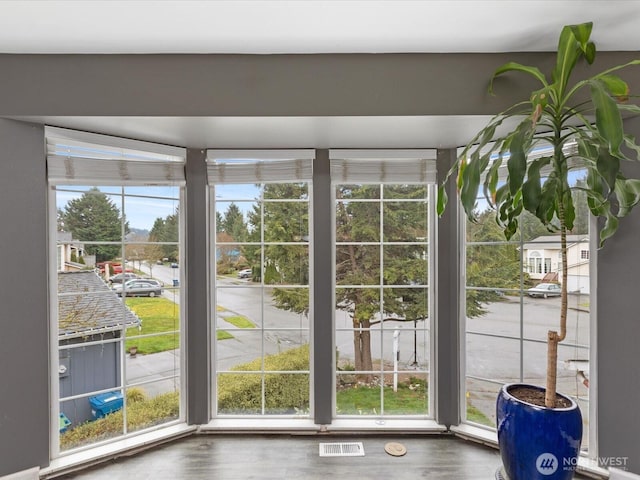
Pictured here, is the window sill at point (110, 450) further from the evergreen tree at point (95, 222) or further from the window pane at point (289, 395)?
the evergreen tree at point (95, 222)

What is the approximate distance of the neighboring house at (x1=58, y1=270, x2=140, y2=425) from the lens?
217 cm

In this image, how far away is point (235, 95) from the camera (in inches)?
75.1

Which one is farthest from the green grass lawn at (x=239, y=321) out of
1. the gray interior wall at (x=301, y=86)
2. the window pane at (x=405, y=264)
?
the gray interior wall at (x=301, y=86)

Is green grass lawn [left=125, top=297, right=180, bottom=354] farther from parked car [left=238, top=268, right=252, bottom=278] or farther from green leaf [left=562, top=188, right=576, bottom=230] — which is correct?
green leaf [left=562, top=188, right=576, bottom=230]

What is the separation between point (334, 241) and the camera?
258cm

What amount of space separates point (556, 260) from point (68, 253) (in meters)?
3.06

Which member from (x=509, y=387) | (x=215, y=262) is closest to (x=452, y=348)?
(x=509, y=387)

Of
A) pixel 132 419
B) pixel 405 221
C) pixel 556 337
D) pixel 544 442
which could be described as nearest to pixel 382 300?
pixel 405 221

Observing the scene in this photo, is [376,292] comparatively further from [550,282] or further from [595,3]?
[595,3]

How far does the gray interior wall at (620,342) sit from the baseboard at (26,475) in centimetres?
317

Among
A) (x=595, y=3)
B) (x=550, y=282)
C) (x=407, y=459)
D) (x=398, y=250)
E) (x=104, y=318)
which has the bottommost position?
(x=407, y=459)

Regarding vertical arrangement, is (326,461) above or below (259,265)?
below

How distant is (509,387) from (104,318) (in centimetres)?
246

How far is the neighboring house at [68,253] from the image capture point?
216 centimetres
